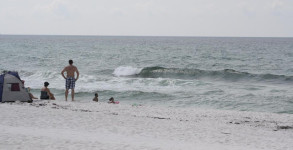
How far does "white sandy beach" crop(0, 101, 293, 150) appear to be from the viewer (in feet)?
24.6

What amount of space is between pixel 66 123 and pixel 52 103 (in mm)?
3921

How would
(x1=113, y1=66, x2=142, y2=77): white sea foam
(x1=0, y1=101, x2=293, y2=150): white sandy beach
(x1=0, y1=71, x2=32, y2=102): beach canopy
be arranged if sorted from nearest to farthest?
(x1=0, y1=101, x2=293, y2=150): white sandy beach
(x1=0, y1=71, x2=32, y2=102): beach canopy
(x1=113, y1=66, x2=142, y2=77): white sea foam

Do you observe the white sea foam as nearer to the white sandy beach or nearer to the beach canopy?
the beach canopy

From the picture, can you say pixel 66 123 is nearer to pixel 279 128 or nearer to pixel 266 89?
pixel 279 128

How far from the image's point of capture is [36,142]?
Answer: 7293 mm

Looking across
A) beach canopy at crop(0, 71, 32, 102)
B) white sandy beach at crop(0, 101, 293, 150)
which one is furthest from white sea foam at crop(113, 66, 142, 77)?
white sandy beach at crop(0, 101, 293, 150)

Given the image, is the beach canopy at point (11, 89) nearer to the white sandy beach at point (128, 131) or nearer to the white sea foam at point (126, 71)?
the white sandy beach at point (128, 131)

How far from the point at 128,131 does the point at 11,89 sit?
5.84 meters

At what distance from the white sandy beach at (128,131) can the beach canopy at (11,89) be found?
708mm

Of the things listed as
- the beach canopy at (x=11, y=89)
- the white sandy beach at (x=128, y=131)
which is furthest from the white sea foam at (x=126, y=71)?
the white sandy beach at (x=128, y=131)

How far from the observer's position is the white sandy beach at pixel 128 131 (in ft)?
24.6

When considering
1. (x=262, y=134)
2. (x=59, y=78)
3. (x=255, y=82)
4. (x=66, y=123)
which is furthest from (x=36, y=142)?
(x=255, y=82)

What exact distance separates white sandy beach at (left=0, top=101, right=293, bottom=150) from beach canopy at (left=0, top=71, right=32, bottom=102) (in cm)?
71

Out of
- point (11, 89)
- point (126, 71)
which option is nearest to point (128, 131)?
point (11, 89)
